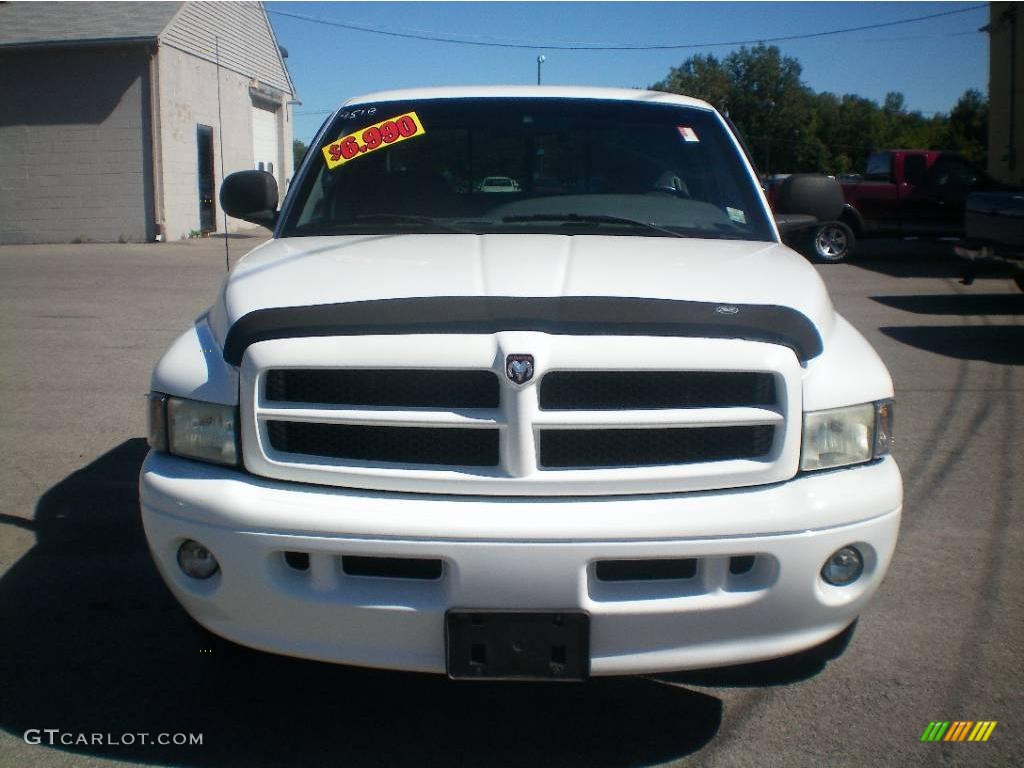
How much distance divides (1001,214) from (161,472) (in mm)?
9738

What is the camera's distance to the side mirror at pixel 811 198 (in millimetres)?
4410

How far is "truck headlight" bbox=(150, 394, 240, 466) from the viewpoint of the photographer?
272cm

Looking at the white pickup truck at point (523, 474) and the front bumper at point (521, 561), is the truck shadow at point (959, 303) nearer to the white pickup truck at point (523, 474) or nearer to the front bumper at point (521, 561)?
the white pickup truck at point (523, 474)

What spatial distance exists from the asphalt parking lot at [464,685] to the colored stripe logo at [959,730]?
0.03 meters

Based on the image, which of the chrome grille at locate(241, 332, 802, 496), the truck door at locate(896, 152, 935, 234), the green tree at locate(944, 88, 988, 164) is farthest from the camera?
the green tree at locate(944, 88, 988, 164)

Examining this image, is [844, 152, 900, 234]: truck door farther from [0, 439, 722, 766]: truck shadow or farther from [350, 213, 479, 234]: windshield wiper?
[0, 439, 722, 766]: truck shadow

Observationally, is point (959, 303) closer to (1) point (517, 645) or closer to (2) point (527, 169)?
(2) point (527, 169)

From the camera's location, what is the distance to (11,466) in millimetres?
5641

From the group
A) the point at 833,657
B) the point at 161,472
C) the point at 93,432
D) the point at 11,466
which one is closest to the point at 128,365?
the point at 93,432

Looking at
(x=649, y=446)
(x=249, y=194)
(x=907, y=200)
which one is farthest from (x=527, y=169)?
(x=907, y=200)

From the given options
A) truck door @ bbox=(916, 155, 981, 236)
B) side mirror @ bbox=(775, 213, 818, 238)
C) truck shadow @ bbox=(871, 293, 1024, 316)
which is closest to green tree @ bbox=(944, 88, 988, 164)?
truck door @ bbox=(916, 155, 981, 236)

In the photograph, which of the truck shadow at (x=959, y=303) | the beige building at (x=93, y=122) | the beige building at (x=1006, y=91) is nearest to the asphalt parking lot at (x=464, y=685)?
the truck shadow at (x=959, y=303)

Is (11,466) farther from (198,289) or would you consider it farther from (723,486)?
(198,289)

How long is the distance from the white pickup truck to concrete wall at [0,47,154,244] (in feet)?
68.5
